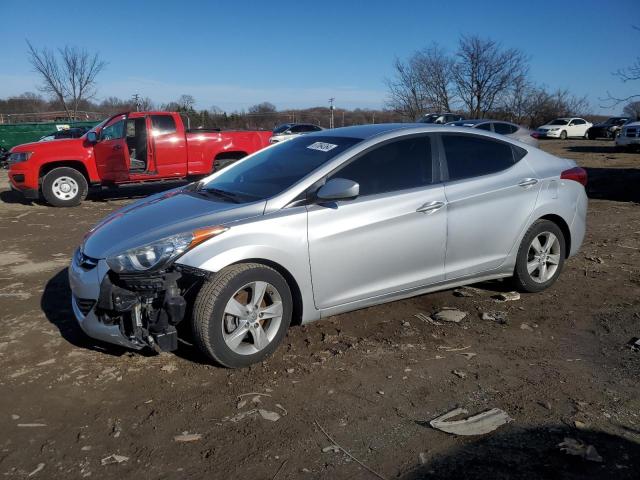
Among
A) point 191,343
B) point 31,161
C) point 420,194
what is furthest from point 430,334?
point 31,161

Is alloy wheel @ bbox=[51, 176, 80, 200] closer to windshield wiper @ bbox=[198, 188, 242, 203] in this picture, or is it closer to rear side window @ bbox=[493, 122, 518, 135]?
windshield wiper @ bbox=[198, 188, 242, 203]

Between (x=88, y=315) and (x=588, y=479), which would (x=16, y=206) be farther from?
(x=588, y=479)

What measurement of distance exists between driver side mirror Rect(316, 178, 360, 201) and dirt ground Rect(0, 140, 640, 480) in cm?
114

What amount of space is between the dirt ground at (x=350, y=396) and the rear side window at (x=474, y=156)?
47.5 inches

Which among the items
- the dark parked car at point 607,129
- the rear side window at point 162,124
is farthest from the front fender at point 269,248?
the dark parked car at point 607,129

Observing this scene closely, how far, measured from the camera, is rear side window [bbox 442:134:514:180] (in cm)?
448

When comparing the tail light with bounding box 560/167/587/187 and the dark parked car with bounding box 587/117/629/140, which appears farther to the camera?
the dark parked car with bounding box 587/117/629/140

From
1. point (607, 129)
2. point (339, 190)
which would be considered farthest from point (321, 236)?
point (607, 129)

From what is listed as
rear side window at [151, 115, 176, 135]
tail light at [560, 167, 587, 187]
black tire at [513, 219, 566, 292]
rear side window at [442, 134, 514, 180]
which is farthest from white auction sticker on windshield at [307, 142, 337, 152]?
rear side window at [151, 115, 176, 135]

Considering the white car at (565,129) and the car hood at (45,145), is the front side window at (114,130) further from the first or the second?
the white car at (565,129)

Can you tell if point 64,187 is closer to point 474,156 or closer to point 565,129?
point 474,156

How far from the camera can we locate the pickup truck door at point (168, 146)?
11.3 m

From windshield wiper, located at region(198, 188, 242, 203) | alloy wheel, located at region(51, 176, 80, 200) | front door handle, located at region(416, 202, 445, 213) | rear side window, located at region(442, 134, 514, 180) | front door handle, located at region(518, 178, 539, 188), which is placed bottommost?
alloy wheel, located at region(51, 176, 80, 200)

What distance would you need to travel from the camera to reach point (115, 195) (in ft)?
42.5
